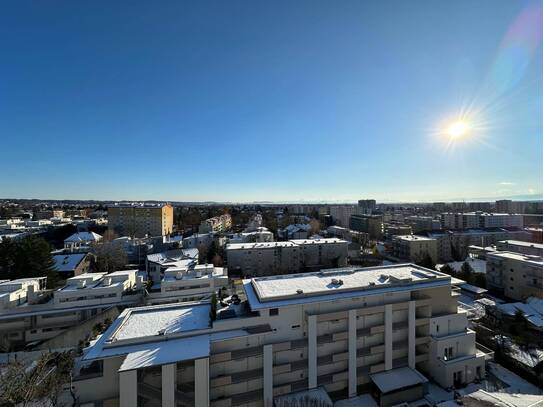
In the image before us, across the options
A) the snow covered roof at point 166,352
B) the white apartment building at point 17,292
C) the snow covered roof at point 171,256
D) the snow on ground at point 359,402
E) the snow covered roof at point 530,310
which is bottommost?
the snow on ground at point 359,402

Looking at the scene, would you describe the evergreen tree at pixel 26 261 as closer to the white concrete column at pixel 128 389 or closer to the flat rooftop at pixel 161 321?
the flat rooftop at pixel 161 321

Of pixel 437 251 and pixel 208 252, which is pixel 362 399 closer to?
pixel 208 252

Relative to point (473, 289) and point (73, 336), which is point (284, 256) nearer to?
point (473, 289)

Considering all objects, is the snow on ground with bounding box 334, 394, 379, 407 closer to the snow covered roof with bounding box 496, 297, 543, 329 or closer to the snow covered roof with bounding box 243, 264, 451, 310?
the snow covered roof with bounding box 243, 264, 451, 310

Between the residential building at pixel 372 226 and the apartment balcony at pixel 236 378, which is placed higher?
the residential building at pixel 372 226

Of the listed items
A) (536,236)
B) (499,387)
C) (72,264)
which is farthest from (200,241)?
(536,236)

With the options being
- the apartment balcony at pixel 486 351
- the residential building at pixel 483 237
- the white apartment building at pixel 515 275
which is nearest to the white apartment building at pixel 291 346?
the apartment balcony at pixel 486 351

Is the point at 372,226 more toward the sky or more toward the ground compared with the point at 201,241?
more toward the sky
